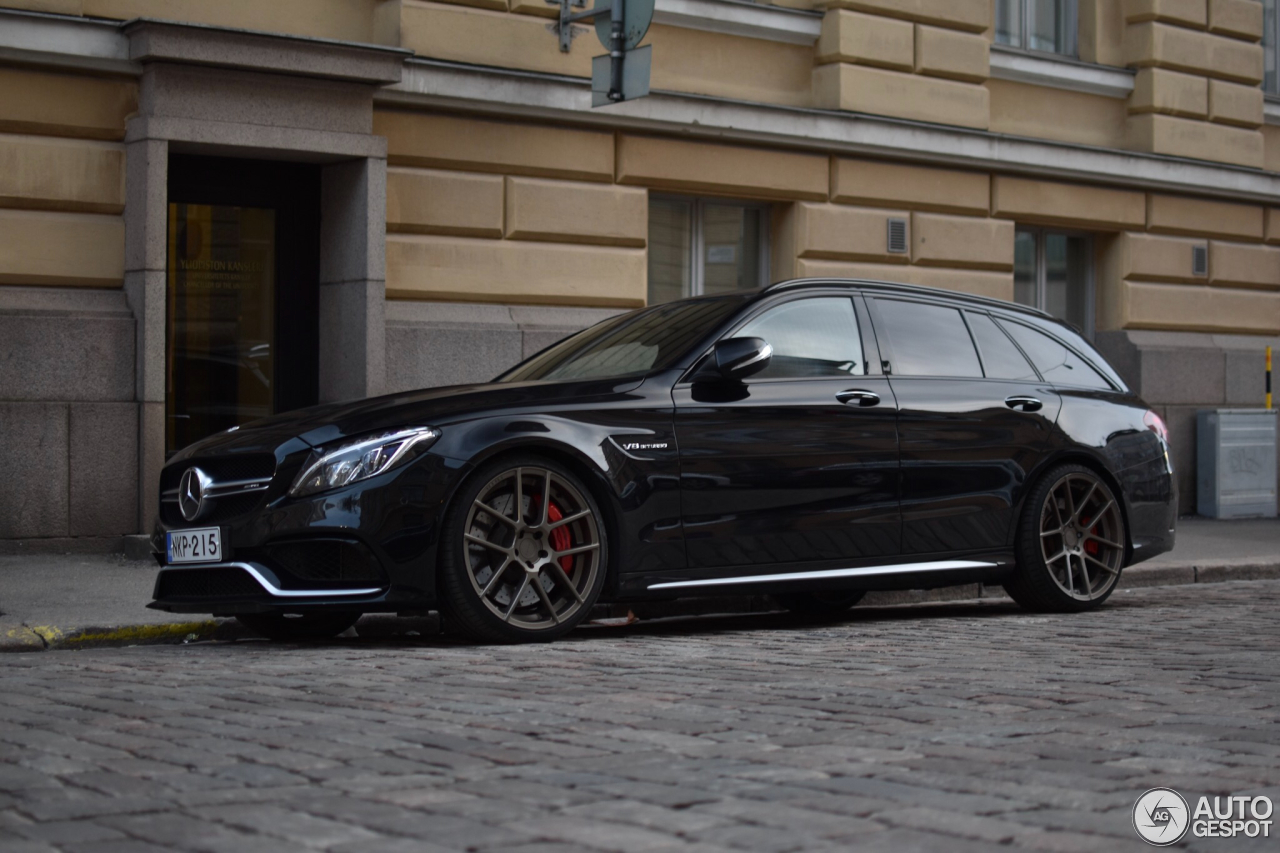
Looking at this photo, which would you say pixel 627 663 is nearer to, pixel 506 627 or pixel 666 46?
pixel 506 627

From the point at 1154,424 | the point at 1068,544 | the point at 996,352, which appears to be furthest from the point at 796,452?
the point at 1154,424

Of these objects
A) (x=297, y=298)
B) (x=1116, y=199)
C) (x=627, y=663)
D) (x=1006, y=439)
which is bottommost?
(x=627, y=663)

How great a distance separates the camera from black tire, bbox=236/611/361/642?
291 inches

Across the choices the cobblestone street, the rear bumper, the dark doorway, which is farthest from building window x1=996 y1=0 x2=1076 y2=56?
the cobblestone street

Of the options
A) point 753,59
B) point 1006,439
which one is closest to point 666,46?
point 753,59

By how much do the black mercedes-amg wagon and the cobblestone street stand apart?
1.10 ft

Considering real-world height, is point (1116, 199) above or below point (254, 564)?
above

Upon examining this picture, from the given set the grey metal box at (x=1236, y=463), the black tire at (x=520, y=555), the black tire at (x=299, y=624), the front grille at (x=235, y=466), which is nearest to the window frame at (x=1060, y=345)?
the black tire at (x=520, y=555)

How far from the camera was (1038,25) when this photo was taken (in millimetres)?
17250

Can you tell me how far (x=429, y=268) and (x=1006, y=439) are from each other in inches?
220

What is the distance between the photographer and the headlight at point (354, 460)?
21.3ft

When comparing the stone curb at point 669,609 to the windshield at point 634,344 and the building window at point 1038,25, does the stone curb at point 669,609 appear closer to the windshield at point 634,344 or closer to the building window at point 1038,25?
the windshield at point 634,344

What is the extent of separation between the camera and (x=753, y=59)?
14.6 metres

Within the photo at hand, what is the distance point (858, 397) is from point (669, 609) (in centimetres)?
173
